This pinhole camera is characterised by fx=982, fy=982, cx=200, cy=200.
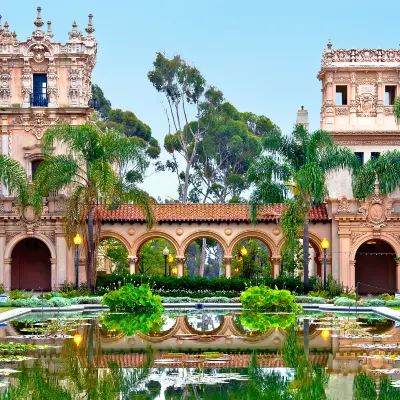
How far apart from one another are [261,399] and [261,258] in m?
46.3

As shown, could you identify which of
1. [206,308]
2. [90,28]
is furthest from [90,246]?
[90,28]

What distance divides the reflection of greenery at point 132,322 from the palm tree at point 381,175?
560 inches

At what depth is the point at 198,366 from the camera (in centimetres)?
2112

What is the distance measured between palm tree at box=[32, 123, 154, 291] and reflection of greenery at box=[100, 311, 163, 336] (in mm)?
9613

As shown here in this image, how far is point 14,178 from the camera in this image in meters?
44.5

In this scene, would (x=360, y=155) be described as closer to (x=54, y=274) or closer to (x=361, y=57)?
(x=361, y=57)

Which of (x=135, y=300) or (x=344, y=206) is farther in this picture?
(x=344, y=206)

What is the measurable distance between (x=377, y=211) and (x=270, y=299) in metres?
12.5

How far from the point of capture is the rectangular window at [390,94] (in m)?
50.2

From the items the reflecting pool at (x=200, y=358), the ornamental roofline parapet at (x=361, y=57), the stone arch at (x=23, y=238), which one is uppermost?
the ornamental roofline parapet at (x=361, y=57)

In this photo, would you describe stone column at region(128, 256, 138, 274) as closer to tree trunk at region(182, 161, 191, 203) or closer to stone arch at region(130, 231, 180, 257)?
stone arch at region(130, 231, 180, 257)

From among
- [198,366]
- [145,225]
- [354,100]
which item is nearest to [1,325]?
[198,366]

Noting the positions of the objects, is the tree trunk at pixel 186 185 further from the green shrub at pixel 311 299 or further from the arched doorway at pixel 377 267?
the green shrub at pixel 311 299

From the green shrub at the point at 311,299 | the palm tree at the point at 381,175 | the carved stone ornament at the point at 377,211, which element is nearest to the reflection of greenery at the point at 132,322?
the green shrub at the point at 311,299
